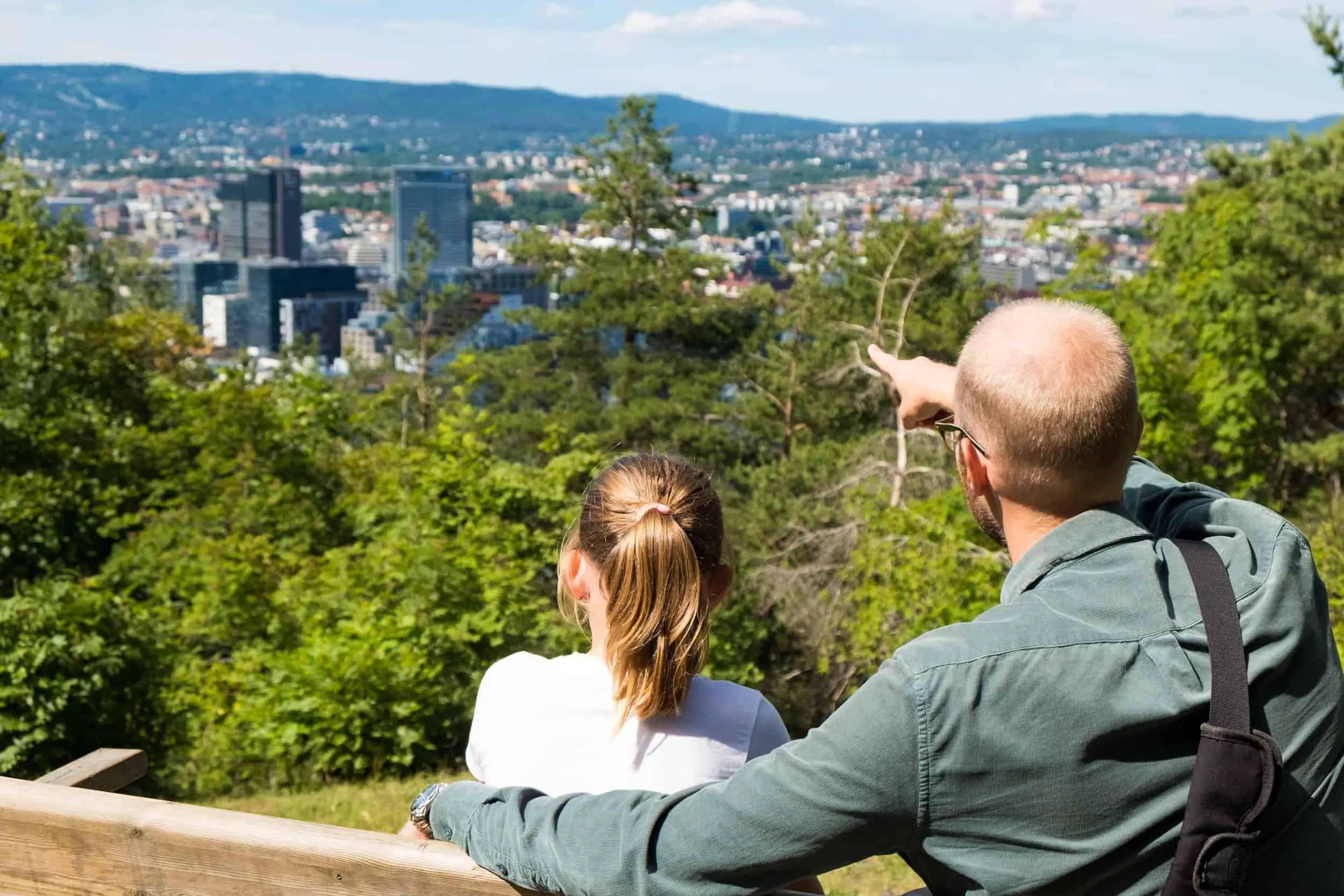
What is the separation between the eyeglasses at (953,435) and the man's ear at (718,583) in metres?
0.35

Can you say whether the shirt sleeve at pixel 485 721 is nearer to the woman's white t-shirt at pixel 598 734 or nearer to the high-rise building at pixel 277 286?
the woman's white t-shirt at pixel 598 734

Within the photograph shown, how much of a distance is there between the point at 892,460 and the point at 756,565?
2349mm

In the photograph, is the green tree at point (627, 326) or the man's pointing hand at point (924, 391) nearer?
the man's pointing hand at point (924, 391)

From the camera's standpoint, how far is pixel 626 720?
173cm

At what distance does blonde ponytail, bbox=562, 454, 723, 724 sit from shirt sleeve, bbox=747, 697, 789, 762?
11 centimetres

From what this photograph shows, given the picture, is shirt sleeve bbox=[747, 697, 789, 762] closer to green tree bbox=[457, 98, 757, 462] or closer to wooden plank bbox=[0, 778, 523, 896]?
wooden plank bbox=[0, 778, 523, 896]

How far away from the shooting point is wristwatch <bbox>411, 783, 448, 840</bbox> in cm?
151

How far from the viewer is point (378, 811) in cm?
627

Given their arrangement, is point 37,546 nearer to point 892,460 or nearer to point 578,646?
point 578,646

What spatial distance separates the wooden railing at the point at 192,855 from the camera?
1.33 meters

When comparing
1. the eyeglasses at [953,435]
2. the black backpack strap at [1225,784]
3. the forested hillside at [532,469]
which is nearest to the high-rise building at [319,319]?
the forested hillside at [532,469]

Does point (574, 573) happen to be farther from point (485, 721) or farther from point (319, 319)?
point (319, 319)

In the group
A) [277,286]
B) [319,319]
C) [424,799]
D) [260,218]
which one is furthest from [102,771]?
[260,218]

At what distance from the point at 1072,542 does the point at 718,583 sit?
58 cm
